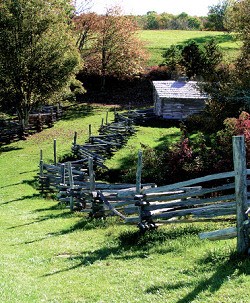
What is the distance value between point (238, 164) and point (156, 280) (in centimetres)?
294

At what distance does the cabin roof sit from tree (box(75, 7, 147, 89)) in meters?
13.6

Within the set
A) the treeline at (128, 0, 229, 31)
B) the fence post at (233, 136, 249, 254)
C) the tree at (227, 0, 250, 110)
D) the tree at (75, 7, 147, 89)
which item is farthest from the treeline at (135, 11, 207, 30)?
the fence post at (233, 136, 249, 254)

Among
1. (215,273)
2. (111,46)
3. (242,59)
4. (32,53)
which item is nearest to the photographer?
(215,273)

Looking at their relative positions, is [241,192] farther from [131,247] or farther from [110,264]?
[131,247]

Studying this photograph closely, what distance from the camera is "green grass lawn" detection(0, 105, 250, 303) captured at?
831cm

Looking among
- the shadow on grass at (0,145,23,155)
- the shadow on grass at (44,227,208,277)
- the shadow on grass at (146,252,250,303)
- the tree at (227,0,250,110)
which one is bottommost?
the shadow on grass at (0,145,23,155)

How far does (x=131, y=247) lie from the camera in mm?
11945

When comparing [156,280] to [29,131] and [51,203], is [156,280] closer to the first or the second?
[51,203]

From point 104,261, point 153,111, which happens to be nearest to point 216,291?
point 104,261

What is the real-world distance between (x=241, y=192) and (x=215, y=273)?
5.84ft

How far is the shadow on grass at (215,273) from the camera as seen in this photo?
7969mm

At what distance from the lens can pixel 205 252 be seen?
33.3 feet

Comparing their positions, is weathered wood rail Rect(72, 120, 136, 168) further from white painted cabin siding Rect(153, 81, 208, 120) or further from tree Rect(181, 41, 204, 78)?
tree Rect(181, 41, 204, 78)

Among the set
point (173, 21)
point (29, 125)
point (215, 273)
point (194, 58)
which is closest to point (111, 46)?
point (194, 58)
